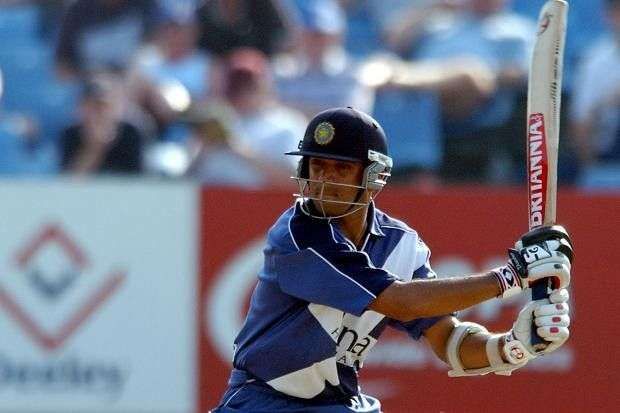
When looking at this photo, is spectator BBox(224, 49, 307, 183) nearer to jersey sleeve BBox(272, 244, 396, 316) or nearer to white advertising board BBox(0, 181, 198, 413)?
white advertising board BBox(0, 181, 198, 413)

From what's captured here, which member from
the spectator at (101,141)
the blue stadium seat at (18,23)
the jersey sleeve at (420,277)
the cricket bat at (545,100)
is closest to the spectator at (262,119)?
the spectator at (101,141)

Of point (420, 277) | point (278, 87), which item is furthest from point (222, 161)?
point (420, 277)

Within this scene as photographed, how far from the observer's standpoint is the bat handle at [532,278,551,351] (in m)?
4.42

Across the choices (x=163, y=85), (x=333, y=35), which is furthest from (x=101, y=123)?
(x=333, y=35)

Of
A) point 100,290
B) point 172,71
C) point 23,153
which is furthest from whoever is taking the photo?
point 172,71

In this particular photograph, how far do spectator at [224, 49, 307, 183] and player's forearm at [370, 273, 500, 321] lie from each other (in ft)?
14.9

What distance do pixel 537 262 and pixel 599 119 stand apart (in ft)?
17.8

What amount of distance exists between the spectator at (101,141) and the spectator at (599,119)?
3.22 m

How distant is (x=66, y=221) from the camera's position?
26.9 ft

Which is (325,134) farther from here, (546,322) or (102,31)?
(102,31)

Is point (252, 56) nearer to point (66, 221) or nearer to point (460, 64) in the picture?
point (460, 64)

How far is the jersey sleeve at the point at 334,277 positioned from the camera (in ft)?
14.4

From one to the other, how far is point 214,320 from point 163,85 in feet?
8.23

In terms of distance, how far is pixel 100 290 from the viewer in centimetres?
816
